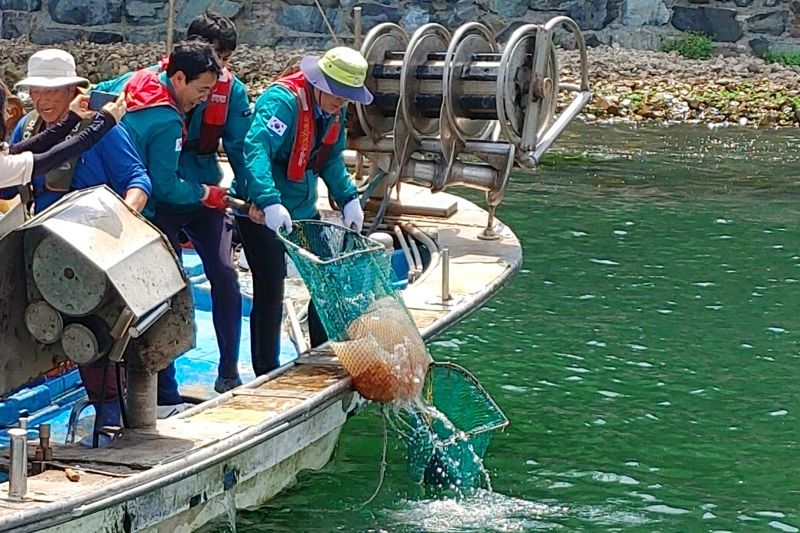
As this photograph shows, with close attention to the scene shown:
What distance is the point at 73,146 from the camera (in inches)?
205

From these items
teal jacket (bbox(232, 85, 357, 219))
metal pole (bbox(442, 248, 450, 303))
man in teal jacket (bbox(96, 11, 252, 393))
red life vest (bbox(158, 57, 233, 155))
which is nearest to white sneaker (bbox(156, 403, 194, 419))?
man in teal jacket (bbox(96, 11, 252, 393))

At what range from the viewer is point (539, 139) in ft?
28.1

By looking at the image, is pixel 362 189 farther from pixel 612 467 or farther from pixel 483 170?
pixel 612 467

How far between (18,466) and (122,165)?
1.53 m

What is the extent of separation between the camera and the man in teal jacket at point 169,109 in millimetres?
5789

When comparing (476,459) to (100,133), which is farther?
(476,459)

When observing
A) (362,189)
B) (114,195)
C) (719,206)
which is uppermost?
(114,195)

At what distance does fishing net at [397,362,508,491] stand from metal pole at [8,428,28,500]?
2.15 metres

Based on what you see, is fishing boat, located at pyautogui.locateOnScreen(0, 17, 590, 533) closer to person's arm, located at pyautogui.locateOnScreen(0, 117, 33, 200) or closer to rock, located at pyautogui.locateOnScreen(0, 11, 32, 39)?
person's arm, located at pyautogui.locateOnScreen(0, 117, 33, 200)

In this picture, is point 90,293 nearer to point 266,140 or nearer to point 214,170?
point 266,140

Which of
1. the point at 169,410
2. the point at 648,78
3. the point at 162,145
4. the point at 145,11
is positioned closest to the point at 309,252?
the point at 162,145

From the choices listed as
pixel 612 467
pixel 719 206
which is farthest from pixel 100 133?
pixel 719 206

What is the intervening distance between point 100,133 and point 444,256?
7.49 ft

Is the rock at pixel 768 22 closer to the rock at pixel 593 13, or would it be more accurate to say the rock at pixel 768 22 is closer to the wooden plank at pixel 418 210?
the rock at pixel 593 13
